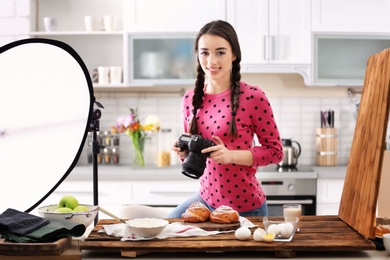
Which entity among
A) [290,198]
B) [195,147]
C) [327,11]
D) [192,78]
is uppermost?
[327,11]

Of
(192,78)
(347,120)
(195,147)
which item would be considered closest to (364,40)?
(347,120)

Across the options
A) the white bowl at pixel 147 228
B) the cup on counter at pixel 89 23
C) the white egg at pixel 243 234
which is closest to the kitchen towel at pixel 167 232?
the white bowl at pixel 147 228

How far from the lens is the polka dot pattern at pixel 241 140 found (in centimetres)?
253

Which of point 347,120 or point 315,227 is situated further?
point 347,120

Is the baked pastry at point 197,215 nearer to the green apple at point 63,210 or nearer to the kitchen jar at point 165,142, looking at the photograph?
the green apple at point 63,210

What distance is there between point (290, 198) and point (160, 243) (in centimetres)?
244

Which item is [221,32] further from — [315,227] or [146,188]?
[146,188]

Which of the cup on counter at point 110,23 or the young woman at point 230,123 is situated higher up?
the cup on counter at point 110,23

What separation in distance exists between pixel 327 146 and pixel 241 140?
2.25 meters

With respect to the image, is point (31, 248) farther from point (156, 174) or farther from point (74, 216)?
point (156, 174)

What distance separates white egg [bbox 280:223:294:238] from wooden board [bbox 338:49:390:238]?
25cm

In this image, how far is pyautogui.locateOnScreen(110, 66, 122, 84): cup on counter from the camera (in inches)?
178

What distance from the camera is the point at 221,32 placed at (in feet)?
8.16

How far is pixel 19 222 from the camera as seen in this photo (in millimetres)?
1893
